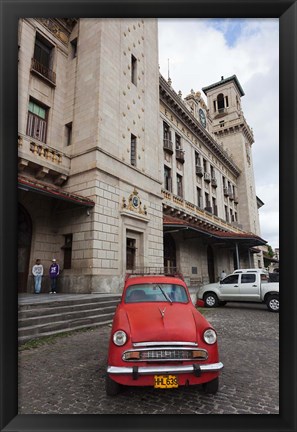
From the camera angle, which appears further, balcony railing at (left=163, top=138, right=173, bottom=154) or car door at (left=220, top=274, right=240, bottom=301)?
balcony railing at (left=163, top=138, right=173, bottom=154)

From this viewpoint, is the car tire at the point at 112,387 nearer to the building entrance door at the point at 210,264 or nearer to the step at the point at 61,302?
the step at the point at 61,302

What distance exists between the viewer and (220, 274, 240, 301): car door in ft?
43.4

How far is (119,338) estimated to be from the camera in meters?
3.82

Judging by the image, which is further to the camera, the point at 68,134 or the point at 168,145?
the point at 168,145

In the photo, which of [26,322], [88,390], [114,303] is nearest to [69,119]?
[114,303]

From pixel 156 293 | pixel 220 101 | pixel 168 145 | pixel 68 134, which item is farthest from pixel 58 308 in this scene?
pixel 220 101

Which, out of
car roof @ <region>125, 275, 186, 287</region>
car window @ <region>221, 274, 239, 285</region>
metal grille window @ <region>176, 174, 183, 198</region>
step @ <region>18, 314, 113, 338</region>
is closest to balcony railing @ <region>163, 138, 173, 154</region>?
metal grille window @ <region>176, 174, 183, 198</region>

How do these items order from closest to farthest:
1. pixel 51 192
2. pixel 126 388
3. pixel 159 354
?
pixel 159 354 < pixel 126 388 < pixel 51 192

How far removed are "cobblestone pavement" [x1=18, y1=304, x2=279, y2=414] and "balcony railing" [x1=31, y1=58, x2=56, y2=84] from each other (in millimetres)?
13596

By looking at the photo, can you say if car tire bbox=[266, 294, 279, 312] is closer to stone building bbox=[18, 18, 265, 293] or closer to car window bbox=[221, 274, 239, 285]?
car window bbox=[221, 274, 239, 285]

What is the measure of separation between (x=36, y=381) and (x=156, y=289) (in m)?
2.45

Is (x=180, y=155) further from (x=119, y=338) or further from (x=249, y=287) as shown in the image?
(x=119, y=338)
